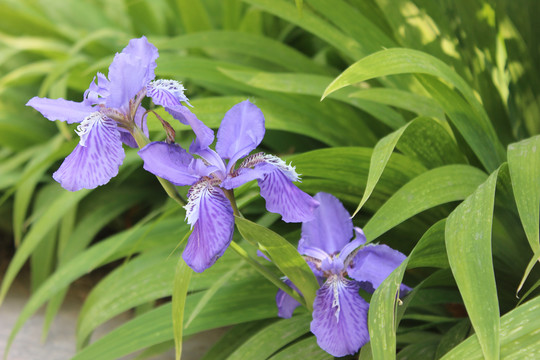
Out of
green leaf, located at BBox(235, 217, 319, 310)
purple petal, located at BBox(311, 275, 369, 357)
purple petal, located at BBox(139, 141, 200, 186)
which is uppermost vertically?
purple petal, located at BBox(139, 141, 200, 186)

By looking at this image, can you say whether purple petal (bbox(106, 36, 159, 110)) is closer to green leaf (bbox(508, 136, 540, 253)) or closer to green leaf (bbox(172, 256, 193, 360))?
green leaf (bbox(172, 256, 193, 360))

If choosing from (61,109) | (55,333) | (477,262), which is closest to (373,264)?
(477,262)

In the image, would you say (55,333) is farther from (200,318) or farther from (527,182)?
(527,182)

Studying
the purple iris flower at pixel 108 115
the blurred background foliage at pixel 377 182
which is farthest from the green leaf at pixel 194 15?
the purple iris flower at pixel 108 115

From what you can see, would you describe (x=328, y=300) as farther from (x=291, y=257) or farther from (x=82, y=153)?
(x=82, y=153)

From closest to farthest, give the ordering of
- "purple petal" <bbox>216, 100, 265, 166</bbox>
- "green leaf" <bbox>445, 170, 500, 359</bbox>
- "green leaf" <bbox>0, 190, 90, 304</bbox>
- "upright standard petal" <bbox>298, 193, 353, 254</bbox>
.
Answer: "green leaf" <bbox>445, 170, 500, 359</bbox>
"purple petal" <bbox>216, 100, 265, 166</bbox>
"upright standard petal" <bbox>298, 193, 353, 254</bbox>
"green leaf" <bbox>0, 190, 90, 304</bbox>

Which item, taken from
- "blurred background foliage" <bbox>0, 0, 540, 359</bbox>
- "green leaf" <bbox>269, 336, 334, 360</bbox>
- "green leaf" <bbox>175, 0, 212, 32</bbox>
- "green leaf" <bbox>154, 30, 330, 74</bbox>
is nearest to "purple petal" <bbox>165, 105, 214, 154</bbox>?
"blurred background foliage" <bbox>0, 0, 540, 359</bbox>

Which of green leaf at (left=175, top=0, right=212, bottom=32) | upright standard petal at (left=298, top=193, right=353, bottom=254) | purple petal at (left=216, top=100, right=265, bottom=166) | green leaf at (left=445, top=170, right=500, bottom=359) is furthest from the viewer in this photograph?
green leaf at (left=175, top=0, right=212, bottom=32)
